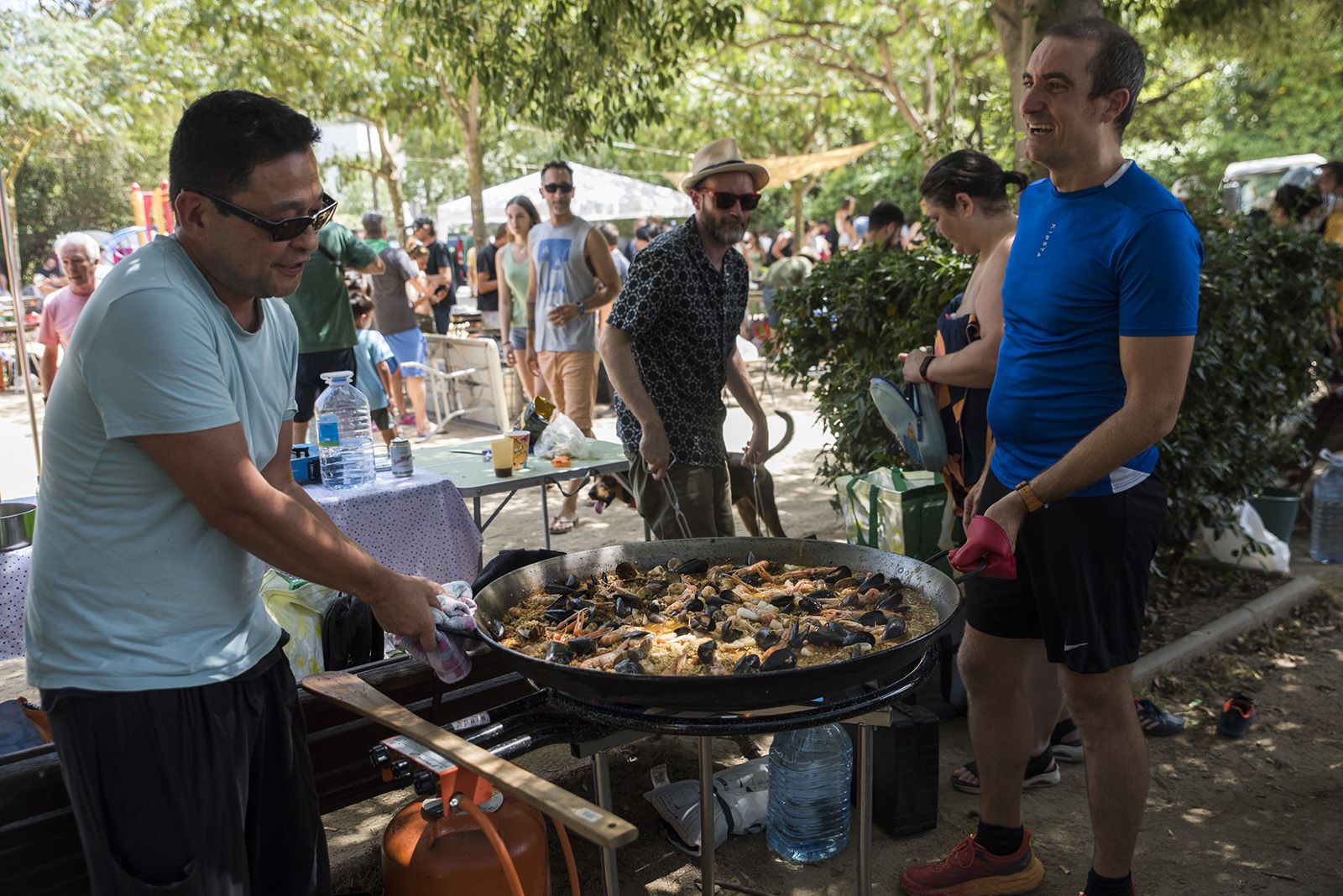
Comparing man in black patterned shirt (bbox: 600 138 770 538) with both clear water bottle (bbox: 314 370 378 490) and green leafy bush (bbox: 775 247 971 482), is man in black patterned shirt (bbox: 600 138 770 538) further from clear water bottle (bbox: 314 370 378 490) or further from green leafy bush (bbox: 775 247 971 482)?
green leafy bush (bbox: 775 247 971 482)

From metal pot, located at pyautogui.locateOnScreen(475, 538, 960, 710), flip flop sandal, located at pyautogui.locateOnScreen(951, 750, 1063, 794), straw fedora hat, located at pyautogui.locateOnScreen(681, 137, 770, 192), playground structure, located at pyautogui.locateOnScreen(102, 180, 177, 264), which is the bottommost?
flip flop sandal, located at pyautogui.locateOnScreen(951, 750, 1063, 794)

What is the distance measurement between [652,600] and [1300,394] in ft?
18.7

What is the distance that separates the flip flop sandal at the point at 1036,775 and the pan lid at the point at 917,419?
117cm

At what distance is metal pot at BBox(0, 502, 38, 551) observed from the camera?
3967 mm

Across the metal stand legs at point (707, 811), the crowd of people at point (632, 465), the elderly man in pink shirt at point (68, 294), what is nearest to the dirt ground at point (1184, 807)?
A: the crowd of people at point (632, 465)

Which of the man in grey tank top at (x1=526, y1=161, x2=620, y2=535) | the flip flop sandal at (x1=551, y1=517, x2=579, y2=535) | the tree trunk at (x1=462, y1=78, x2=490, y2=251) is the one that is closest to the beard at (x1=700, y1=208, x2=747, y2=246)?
the man in grey tank top at (x1=526, y1=161, x2=620, y2=535)

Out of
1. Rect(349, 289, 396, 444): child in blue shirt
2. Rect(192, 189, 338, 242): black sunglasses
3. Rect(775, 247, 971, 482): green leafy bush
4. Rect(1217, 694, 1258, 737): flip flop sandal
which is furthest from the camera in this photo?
Rect(349, 289, 396, 444): child in blue shirt

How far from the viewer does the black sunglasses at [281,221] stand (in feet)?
6.32

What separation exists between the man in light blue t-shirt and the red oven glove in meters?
1.31

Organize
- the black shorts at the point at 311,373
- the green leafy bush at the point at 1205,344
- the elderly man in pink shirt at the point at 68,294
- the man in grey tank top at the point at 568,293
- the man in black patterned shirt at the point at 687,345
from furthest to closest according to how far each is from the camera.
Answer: the man in grey tank top at the point at 568,293, the black shorts at the point at 311,373, the elderly man in pink shirt at the point at 68,294, the green leafy bush at the point at 1205,344, the man in black patterned shirt at the point at 687,345

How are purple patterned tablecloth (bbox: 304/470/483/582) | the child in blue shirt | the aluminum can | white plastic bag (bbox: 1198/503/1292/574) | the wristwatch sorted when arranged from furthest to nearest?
1. the child in blue shirt
2. white plastic bag (bbox: 1198/503/1292/574)
3. the aluminum can
4. purple patterned tablecloth (bbox: 304/470/483/582)
5. the wristwatch

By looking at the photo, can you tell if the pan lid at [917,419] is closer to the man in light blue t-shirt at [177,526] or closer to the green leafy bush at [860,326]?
the green leafy bush at [860,326]

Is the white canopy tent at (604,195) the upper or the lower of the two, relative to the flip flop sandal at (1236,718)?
upper

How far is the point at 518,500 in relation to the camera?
877cm
